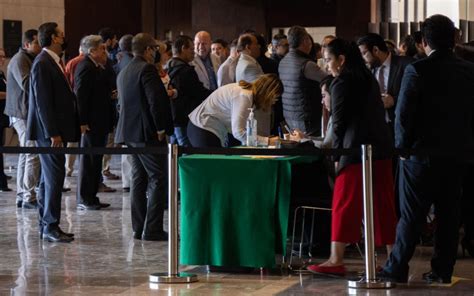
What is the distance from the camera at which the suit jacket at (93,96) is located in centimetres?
1275

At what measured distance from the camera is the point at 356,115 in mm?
8422

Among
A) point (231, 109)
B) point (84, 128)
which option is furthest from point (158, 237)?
point (84, 128)

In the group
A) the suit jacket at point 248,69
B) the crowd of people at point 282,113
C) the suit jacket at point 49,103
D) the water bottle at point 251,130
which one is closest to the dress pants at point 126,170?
the crowd of people at point 282,113

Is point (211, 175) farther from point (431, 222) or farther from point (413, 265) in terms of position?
point (431, 222)

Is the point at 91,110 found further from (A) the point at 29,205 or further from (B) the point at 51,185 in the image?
(B) the point at 51,185

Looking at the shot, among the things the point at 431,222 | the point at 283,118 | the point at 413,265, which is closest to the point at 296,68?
the point at 283,118

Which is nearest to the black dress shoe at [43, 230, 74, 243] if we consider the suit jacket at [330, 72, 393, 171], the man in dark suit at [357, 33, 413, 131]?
the suit jacket at [330, 72, 393, 171]

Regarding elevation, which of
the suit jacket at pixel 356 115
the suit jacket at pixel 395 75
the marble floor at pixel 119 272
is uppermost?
the suit jacket at pixel 395 75

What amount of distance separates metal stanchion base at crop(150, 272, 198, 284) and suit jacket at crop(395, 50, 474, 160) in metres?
1.75

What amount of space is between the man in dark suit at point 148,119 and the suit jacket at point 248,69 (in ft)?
6.36

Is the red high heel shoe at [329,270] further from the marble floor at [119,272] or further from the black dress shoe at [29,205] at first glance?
the black dress shoe at [29,205]

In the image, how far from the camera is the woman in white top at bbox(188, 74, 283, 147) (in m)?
9.50

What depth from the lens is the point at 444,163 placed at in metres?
8.02

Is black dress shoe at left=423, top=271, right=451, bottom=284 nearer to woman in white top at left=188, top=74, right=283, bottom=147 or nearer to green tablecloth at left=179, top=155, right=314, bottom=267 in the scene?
green tablecloth at left=179, top=155, right=314, bottom=267
